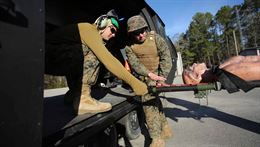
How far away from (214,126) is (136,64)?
2156mm

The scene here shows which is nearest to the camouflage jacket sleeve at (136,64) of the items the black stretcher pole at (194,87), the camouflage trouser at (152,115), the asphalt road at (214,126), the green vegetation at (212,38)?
the camouflage trouser at (152,115)

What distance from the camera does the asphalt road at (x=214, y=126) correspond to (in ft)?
14.4

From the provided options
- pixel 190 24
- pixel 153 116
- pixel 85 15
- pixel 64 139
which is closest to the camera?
pixel 64 139

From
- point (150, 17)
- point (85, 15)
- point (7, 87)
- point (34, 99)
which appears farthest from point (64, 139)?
point (85, 15)

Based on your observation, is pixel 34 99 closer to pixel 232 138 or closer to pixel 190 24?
pixel 232 138

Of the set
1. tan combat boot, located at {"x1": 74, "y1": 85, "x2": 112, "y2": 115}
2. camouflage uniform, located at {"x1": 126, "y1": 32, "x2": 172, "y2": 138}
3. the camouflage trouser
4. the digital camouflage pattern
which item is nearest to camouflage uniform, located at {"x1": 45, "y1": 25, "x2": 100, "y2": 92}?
the digital camouflage pattern

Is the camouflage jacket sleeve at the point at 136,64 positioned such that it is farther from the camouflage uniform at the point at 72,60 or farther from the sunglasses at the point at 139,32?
the camouflage uniform at the point at 72,60

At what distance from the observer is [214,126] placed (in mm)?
5355

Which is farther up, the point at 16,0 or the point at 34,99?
the point at 16,0

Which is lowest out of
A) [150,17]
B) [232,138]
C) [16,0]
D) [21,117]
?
[232,138]

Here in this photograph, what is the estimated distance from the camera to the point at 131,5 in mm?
5582

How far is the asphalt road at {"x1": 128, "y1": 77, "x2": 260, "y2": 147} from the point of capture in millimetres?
4379

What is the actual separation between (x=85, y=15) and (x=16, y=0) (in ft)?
17.7

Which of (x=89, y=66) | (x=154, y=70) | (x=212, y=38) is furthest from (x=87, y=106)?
(x=212, y=38)
